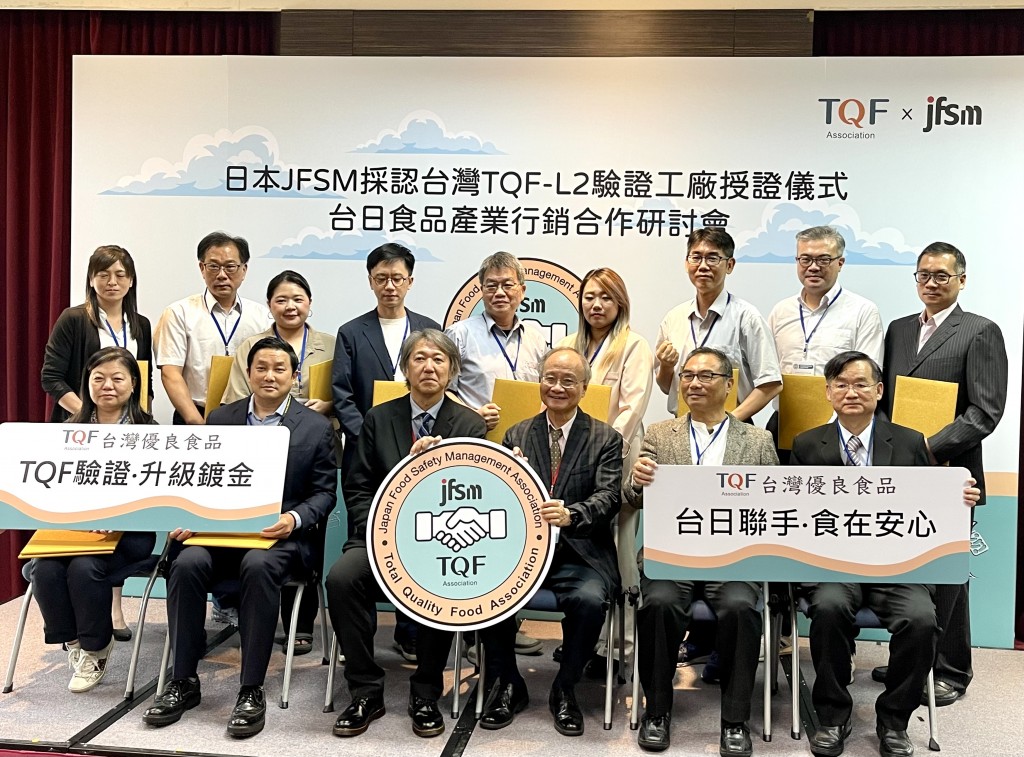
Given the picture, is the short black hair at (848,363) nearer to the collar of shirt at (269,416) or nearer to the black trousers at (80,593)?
the collar of shirt at (269,416)

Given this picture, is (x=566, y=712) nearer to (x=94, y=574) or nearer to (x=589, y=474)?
(x=589, y=474)

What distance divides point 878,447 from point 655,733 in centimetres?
127

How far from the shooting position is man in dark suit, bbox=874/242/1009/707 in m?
3.76

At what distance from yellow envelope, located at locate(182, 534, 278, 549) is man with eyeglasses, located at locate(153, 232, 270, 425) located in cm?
95

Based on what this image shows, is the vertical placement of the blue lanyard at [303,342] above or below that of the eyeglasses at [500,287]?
below

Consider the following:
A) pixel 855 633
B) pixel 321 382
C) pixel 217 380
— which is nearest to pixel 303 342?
pixel 321 382

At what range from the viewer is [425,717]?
3365mm

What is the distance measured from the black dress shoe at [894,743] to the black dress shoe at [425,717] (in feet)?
4.83

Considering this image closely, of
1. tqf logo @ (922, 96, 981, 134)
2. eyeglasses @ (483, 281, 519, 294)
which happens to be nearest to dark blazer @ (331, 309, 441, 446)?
eyeglasses @ (483, 281, 519, 294)

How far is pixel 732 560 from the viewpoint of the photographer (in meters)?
3.29

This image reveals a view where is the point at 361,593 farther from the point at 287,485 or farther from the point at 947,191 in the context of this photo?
the point at 947,191

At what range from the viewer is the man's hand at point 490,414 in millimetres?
3854

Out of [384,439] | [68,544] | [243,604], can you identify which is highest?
[384,439]

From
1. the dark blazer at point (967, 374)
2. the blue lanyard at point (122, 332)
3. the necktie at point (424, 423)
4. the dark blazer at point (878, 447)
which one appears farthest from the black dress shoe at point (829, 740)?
the blue lanyard at point (122, 332)
